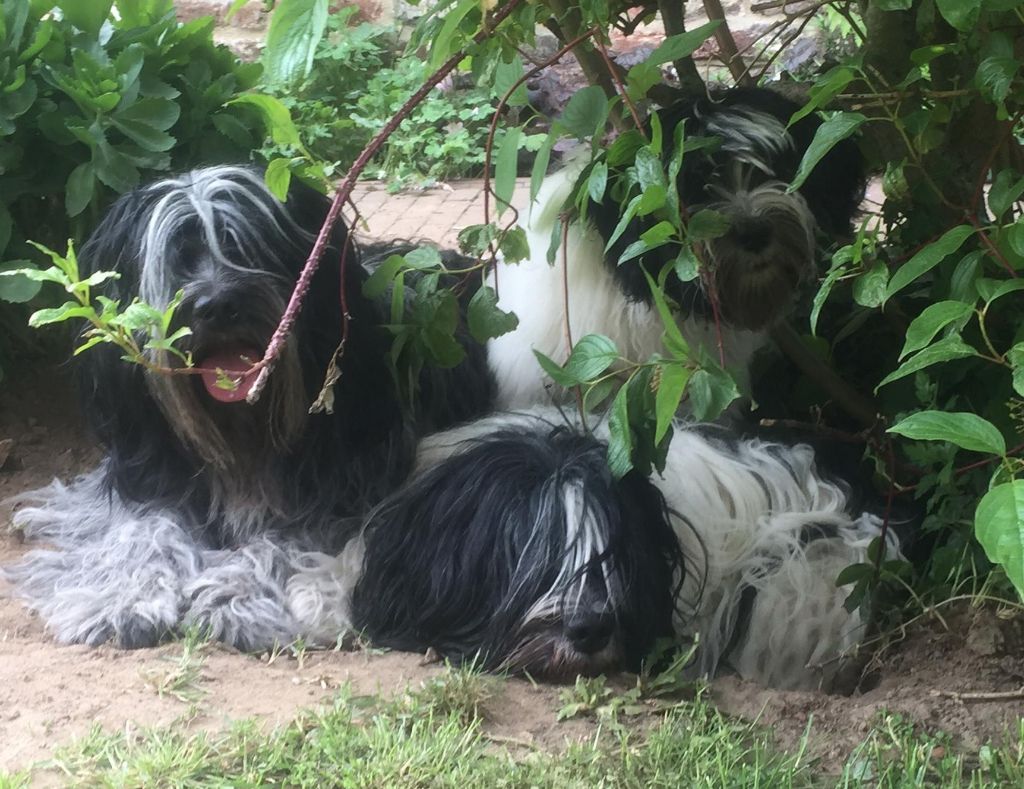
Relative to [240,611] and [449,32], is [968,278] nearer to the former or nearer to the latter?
[449,32]

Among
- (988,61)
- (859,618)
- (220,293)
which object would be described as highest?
(988,61)

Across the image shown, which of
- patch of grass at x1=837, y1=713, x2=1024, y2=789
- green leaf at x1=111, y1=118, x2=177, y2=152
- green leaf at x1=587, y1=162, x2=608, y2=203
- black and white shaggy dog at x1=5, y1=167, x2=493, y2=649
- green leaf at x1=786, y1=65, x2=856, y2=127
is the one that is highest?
green leaf at x1=111, y1=118, x2=177, y2=152

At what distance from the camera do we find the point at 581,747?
1784 mm

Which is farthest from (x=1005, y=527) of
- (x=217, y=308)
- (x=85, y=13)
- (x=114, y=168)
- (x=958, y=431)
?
(x=85, y=13)

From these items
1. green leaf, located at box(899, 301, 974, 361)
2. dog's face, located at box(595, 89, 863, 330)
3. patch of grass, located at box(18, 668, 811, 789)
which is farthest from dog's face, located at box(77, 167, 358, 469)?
green leaf, located at box(899, 301, 974, 361)

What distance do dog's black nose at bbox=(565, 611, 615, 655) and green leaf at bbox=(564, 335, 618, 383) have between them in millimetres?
504

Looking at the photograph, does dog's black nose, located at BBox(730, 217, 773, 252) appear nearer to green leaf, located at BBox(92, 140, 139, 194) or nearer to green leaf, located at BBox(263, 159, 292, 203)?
green leaf, located at BBox(263, 159, 292, 203)

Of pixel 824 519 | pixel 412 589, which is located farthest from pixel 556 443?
pixel 824 519

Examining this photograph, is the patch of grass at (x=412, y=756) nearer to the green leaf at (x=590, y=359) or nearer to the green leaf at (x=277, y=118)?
the green leaf at (x=590, y=359)

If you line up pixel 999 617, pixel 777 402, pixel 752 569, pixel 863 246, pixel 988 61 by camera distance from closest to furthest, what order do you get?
pixel 988 61 → pixel 863 246 → pixel 999 617 → pixel 752 569 → pixel 777 402

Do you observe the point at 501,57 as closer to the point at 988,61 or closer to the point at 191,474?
the point at 988,61

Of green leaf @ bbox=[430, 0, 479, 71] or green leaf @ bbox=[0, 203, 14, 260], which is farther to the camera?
green leaf @ bbox=[0, 203, 14, 260]

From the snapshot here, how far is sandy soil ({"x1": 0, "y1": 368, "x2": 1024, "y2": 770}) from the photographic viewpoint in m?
1.84

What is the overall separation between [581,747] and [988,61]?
3.84 feet
